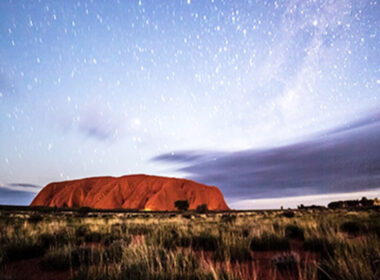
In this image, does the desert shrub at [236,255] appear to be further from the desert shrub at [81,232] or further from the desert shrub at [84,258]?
the desert shrub at [81,232]

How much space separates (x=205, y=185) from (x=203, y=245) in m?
136

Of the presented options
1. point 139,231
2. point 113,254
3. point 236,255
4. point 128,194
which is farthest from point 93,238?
point 128,194

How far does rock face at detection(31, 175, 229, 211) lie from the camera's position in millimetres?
109375

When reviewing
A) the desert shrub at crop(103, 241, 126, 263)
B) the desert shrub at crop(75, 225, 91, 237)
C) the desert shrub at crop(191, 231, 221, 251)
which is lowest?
the desert shrub at crop(75, 225, 91, 237)

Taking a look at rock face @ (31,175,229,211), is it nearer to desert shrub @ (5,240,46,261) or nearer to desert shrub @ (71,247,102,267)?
desert shrub @ (5,240,46,261)

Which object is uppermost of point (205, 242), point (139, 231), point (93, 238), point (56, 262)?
point (56, 262)

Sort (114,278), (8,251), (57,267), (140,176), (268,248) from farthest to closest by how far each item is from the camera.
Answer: (140,176), (268,248), (8,251), (57,267), (114,278)

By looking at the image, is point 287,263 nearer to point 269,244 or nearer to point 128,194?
point 269,244

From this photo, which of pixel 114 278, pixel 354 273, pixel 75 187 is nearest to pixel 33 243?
pixel 114 278

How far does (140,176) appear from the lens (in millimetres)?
133750

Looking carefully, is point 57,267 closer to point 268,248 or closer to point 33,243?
point 33,243

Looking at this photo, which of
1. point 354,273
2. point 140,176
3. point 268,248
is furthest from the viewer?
point 140,176

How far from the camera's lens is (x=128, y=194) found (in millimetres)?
116500

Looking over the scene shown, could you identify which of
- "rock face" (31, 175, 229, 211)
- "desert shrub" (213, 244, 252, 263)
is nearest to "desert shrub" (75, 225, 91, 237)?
"desert shrub" (213, 244, 252, 263)
